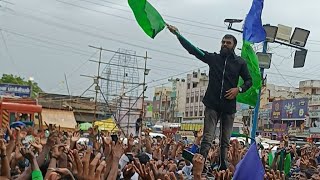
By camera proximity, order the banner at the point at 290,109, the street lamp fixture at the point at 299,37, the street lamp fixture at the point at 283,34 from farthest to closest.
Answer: the banner at the point at 290,109
the street lamp fixture at the point at 283,34
the street lamp fixture at the point at 299,37

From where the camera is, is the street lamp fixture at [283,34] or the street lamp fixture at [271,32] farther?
the street lamp fixture at [283,34]

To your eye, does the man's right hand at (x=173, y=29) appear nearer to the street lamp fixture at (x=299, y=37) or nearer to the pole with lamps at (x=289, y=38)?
the pole with lamps at (x=289, y=38)

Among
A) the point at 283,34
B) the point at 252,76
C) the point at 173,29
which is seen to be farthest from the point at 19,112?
the point at 173,29

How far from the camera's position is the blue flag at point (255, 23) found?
23.4 feet

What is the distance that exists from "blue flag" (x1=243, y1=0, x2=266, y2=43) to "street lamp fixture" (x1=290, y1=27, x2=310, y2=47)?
320 inches

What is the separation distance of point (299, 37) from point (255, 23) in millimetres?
8392

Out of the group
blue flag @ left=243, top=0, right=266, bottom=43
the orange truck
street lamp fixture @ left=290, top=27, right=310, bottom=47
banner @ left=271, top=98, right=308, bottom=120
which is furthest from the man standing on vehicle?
banner @ left=271, top=98, right=308, bottom=120

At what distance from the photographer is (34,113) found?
1991 centimetres

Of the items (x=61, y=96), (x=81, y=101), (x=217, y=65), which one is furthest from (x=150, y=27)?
(x=61, y=96)

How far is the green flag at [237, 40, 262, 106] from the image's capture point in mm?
7000

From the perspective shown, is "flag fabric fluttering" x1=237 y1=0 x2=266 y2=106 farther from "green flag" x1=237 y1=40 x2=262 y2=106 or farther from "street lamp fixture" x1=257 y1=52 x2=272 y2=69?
"street lamp fixture" x1=257 y1=52 x2=272 y2=69

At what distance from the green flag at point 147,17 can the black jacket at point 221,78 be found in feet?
1.40

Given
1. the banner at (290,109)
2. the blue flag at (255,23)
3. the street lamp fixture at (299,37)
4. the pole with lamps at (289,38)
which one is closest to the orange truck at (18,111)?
the pole with lamps at (289,38)

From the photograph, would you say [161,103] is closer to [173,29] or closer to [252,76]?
[252,76]
